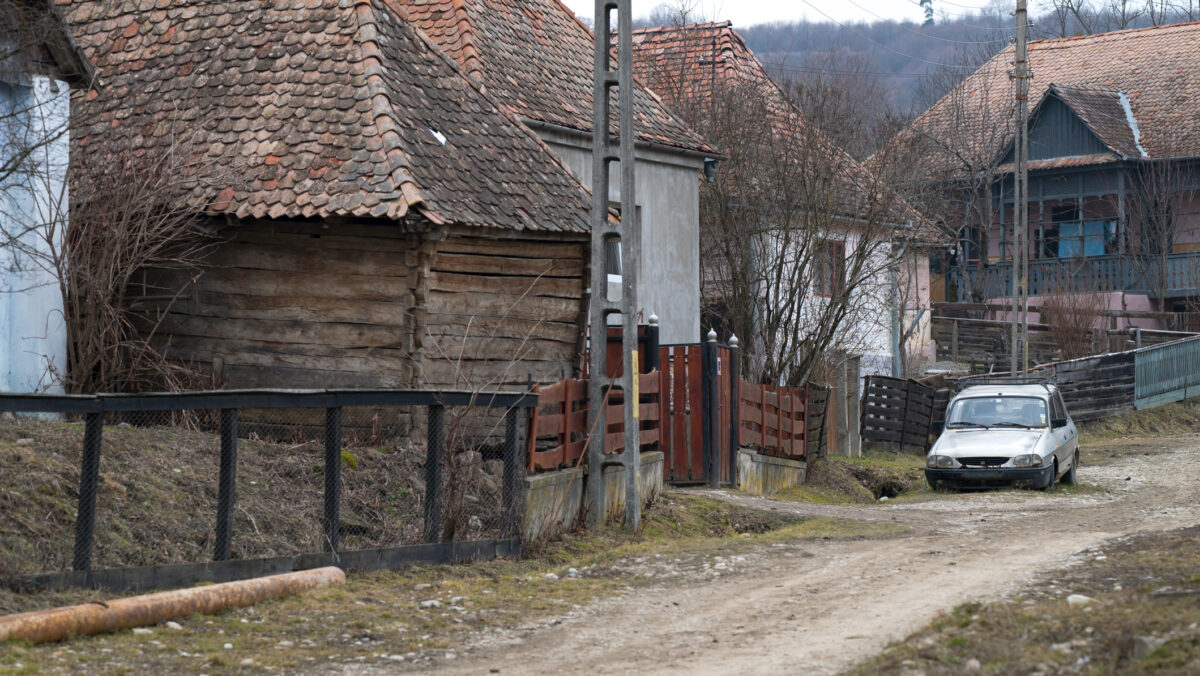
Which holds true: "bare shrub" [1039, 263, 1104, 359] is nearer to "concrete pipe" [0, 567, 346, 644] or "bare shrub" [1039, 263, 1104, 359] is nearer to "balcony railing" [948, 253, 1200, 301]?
"balcony railing" [948, 253, 1200, 301]

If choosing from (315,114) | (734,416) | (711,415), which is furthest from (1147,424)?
(315,114)

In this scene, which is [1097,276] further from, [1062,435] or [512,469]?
[512,469]

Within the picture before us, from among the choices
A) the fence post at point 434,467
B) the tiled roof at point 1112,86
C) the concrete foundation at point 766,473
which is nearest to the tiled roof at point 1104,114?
the tiled roof at point 1112,86

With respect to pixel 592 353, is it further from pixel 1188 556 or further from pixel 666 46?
pixel 666 46

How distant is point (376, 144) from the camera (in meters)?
14.0

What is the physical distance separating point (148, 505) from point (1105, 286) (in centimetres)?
3620

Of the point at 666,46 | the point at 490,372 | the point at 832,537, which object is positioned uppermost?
the point at 666,46

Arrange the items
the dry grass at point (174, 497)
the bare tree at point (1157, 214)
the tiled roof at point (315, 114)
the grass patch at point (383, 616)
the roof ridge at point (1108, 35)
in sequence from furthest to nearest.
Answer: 1. the roof ridge at point (1108, 35)
2. the bare tree at point (1157, 214)
3. the tiled roof at point (315, 114)
4. the dry grass at point (174, 497)
5. the grass patch at point (383, 616)

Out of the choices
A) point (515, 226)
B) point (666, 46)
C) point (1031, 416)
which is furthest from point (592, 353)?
point (666, 46)

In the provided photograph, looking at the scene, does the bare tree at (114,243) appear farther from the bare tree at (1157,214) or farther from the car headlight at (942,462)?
the bare tree at (1157,214)

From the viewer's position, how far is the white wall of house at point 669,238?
69.3 ft

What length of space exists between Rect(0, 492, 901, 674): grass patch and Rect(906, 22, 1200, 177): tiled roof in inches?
1219

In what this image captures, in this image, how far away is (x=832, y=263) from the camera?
24.3m

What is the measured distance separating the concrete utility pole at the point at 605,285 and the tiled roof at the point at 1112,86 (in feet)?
93.7
